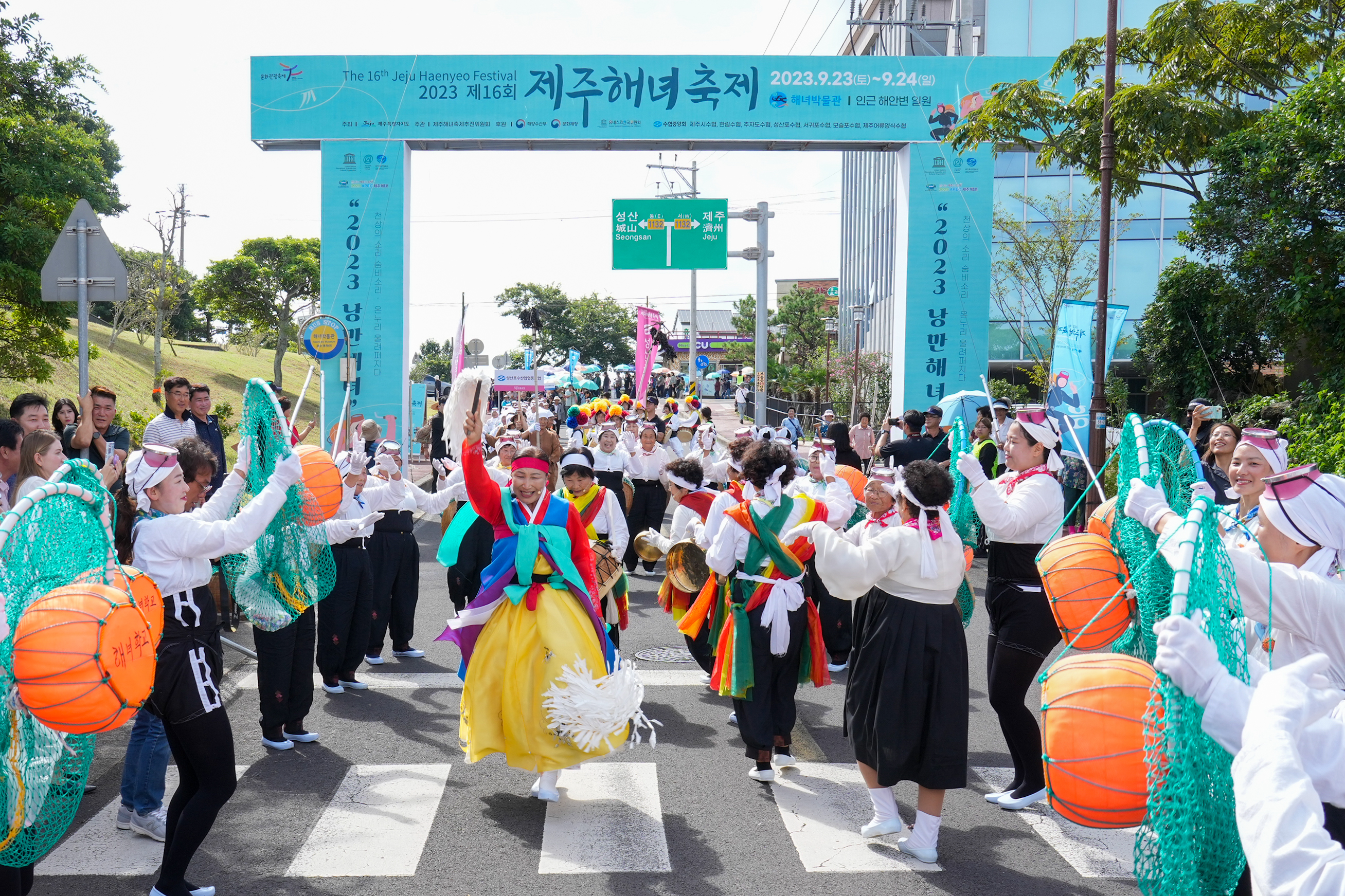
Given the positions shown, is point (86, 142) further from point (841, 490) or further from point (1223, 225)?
point (1223, 225)

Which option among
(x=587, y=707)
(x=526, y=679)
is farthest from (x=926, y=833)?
(x=526, y=679)

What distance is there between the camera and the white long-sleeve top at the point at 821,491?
620 cm

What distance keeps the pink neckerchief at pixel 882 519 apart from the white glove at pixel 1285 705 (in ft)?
9.69

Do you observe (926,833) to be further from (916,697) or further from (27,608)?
(27,608)

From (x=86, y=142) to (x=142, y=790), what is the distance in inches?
448

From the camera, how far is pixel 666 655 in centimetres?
838

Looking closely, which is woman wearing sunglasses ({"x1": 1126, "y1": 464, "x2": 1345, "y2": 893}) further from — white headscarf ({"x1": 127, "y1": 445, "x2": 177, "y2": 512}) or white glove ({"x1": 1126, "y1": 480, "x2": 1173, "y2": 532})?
white headscarf ({"x1": 127, "y1": 445, "x2": 177, "y2": 512})

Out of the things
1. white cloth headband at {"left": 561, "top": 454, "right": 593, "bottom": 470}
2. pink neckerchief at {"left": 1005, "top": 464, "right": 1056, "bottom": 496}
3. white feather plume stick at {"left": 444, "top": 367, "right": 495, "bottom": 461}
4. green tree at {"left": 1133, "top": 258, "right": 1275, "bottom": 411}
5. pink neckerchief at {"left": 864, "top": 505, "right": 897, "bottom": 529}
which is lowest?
pink neckerchief at {"left": 864, "top": 505, "right": 897, "bottom": 529}

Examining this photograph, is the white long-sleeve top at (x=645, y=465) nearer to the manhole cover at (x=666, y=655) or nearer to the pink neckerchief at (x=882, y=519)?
the manhole cover at (x=666, y=655)

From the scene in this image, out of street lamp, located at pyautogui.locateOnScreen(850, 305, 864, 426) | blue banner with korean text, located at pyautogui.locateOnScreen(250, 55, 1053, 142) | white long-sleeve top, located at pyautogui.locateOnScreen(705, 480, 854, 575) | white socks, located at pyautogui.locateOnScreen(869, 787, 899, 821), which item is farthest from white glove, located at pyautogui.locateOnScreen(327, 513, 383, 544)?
street lamp, located at pyautogui.locateOnScreen(850, 305, 864, 426)

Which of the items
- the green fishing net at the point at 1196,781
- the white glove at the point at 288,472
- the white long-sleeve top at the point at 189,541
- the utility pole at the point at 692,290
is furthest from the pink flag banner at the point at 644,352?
the green fishing net at the point at 1196,781

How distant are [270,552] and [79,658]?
6.92 ft

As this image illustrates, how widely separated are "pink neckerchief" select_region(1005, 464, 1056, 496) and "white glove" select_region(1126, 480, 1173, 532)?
167cm

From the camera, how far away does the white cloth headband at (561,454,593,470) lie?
23.6ft
